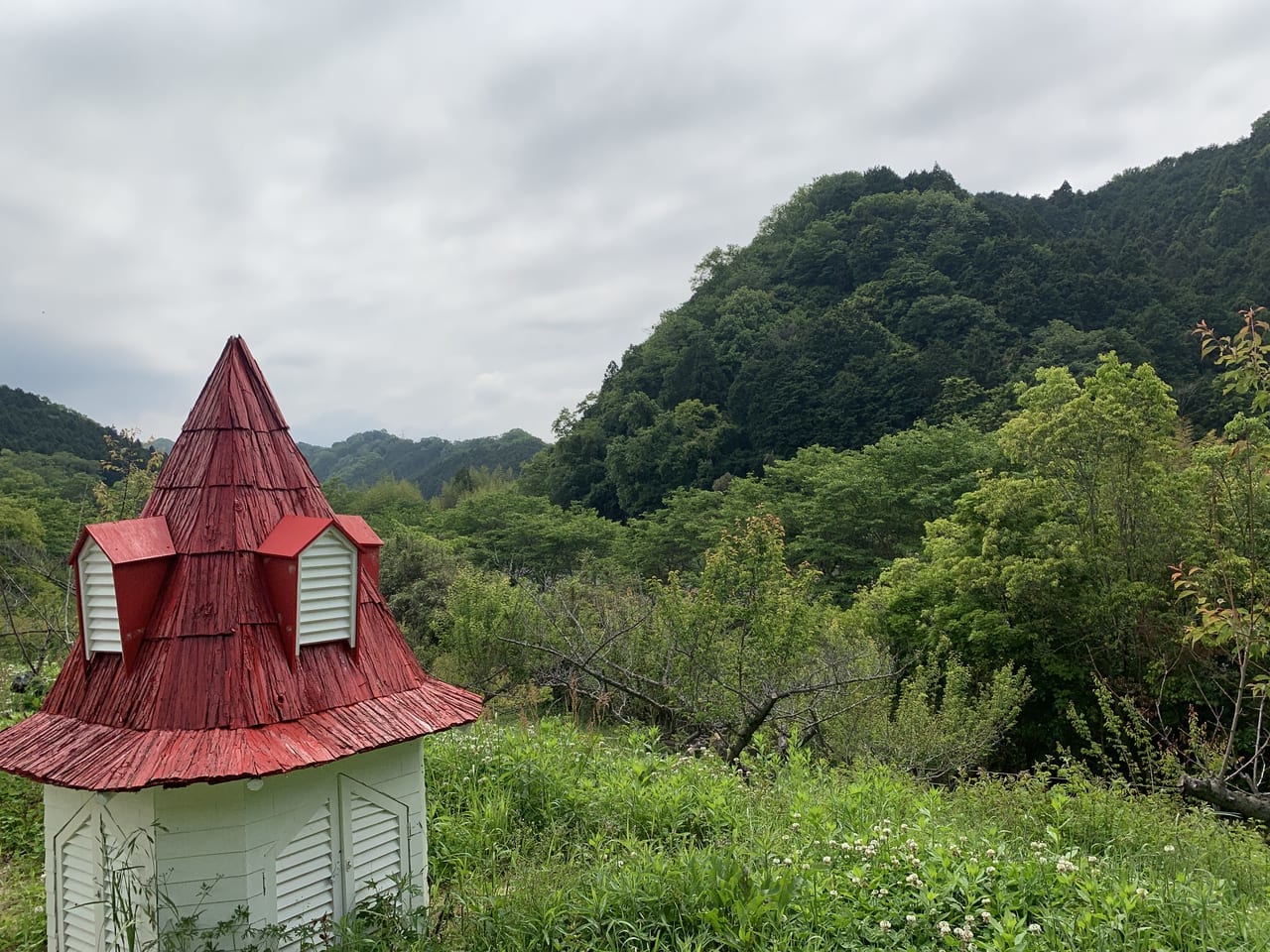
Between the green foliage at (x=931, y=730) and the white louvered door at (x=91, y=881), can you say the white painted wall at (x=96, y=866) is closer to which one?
the white louvered door at (x=91, y=881)

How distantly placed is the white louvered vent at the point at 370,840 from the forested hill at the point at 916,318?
28596mm

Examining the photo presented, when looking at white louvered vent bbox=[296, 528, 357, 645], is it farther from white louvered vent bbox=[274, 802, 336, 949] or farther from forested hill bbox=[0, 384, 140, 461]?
forested hill bbox=[0, 384, 140, 461]

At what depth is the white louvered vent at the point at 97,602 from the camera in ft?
12.9

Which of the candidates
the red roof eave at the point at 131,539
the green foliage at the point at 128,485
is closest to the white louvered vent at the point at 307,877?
the red roof eave at the point at 131,539

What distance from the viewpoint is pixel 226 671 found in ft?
12.3

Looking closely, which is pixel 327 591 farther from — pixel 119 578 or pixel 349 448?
pixel 349 448

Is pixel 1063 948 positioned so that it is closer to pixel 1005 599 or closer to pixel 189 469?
pixel 189 469

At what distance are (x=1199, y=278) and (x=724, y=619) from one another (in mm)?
33881

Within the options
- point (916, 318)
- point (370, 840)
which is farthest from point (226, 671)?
point (916, 318)

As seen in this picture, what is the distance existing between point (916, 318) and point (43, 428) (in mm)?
45560

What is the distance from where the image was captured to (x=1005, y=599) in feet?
Result: 48.2

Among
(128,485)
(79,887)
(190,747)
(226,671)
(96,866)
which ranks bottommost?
(79,887)

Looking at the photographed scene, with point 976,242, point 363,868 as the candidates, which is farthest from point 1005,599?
point 976,242

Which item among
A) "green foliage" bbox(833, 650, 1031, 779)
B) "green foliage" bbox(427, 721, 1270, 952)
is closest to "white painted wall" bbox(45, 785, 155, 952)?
"green foliage" bbox(427, 721, 1270, 952)
